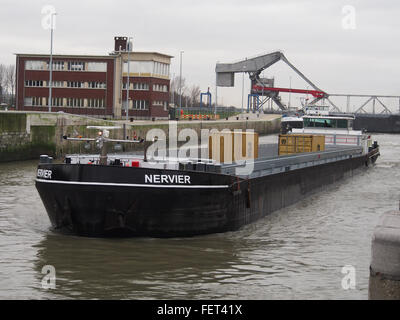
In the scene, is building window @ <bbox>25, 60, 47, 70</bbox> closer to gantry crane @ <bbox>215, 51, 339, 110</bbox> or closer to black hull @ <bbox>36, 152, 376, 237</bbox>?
gantry crane @ <bbox>215, 51, 339, 110</bbox>

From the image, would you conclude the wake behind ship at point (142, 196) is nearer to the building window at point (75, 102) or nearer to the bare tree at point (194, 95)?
the building window at point (75, 102)

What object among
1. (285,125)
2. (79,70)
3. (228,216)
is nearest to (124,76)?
(79,70)

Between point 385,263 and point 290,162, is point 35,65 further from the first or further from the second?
point 385,263

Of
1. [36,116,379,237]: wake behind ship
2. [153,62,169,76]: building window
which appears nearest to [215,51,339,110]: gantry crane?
[153,62,169,76]: building window

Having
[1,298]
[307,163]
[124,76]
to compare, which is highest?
[124,76]

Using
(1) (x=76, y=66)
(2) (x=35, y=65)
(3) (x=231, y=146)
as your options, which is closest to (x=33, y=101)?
(2) (x=35, y=65)

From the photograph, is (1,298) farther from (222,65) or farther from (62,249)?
(222,65)

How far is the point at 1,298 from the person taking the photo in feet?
38.9

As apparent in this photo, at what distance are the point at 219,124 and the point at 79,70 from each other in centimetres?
1647

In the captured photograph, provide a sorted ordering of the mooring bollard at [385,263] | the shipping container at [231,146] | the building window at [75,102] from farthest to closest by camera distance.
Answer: the building window at [75,102], the shipping container at [231,146], the mooring bollard at [385,263]

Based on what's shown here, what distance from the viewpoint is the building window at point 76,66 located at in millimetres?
69938

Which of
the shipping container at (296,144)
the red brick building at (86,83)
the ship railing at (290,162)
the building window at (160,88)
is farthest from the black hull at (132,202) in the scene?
the building window at (160,88)

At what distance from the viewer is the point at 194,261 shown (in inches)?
591

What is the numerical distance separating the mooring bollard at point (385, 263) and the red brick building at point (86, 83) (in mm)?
61403
